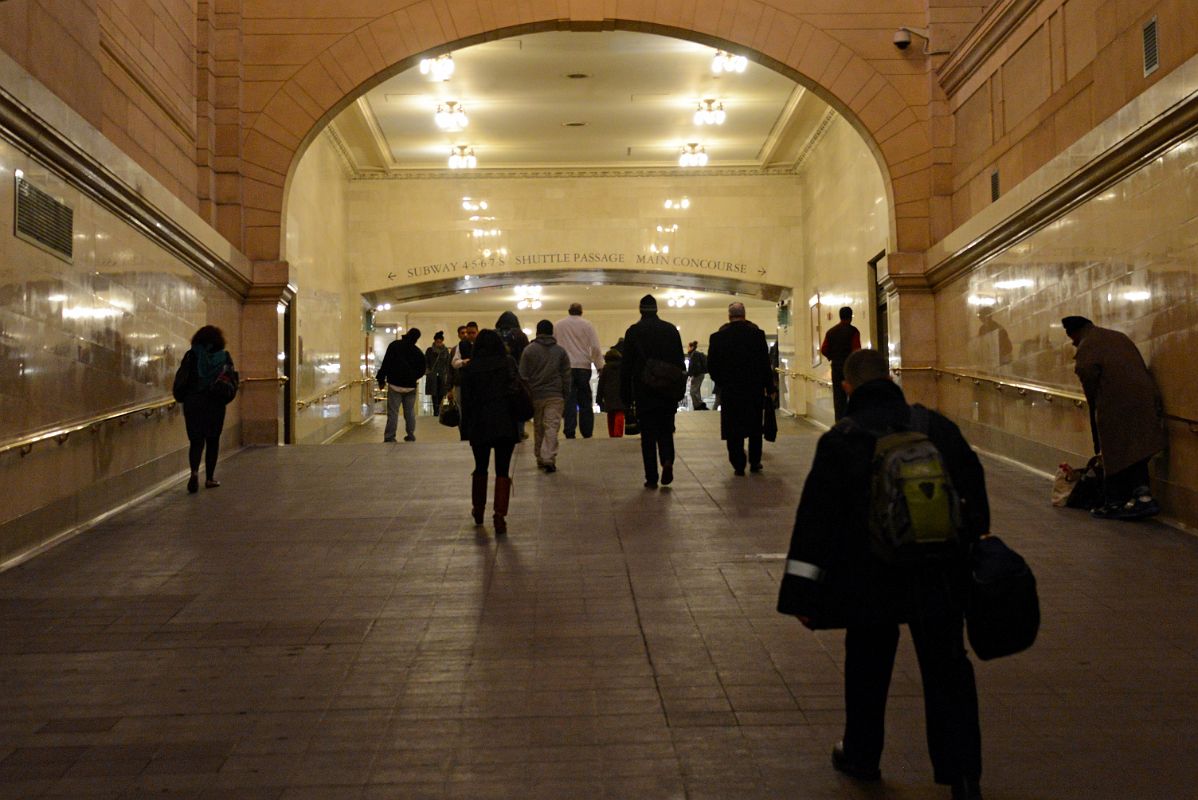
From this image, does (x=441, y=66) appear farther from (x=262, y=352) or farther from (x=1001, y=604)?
(x=1001, y=604)

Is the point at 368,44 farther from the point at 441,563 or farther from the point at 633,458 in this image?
the point at 441,563

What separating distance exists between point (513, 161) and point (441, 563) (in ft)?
53.2

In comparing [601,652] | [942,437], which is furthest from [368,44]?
[942,437]

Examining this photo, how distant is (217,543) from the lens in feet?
26.8

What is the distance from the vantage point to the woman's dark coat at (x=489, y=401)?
27.9 ft

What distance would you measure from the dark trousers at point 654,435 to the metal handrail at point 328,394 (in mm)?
7678

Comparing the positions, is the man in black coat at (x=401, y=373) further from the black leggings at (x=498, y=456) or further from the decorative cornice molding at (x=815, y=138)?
the decorative cornice molding at (x=815, y=138)

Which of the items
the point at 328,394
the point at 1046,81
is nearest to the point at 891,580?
the point at 1046,81

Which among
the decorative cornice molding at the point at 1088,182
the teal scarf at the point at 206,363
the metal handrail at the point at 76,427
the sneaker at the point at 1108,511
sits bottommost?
the sneaker at the point at 1108,511

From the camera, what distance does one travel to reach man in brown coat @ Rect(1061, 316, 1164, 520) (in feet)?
27.1

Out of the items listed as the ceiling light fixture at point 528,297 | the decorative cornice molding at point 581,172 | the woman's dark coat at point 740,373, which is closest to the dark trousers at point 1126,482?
the woman's dark coat at point 740,373

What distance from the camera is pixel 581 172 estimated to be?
905 inches

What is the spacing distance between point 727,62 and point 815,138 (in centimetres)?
394

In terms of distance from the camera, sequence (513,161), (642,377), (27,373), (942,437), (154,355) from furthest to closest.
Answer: (513,161) → (154,355) → (642,377) → (27,373) → (942,437)
